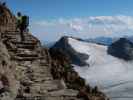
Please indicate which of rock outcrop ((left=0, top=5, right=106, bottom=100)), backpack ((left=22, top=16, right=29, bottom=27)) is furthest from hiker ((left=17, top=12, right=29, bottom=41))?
rock outcrop ((left=0, top=5, right=106, bottom=100))

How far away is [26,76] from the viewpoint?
40.0 meters

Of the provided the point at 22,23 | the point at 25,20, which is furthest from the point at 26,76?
the point at 25,20

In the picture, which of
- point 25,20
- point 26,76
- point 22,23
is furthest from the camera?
point 25,20

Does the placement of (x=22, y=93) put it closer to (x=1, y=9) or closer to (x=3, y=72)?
(x=3, y=72)

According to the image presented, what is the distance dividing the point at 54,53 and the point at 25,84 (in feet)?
125

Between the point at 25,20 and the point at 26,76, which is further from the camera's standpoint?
the point at 25,20

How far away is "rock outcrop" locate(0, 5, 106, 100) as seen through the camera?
35.6m

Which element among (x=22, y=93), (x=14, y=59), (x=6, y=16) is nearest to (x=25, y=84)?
(x=22, y=93)

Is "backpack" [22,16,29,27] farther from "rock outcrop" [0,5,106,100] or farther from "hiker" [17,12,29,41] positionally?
"rock outcrop" [0,5,106,100]

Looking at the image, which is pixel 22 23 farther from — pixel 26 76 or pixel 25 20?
pixel 26 76

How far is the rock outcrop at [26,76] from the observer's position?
35.6 metres

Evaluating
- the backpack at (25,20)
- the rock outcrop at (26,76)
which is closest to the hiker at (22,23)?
the backpack at (25,20)

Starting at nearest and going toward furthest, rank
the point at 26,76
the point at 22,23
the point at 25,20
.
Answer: the point at 26,76
the point at 22,23
the point at 25,20

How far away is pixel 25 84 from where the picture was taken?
38438 millimetres
